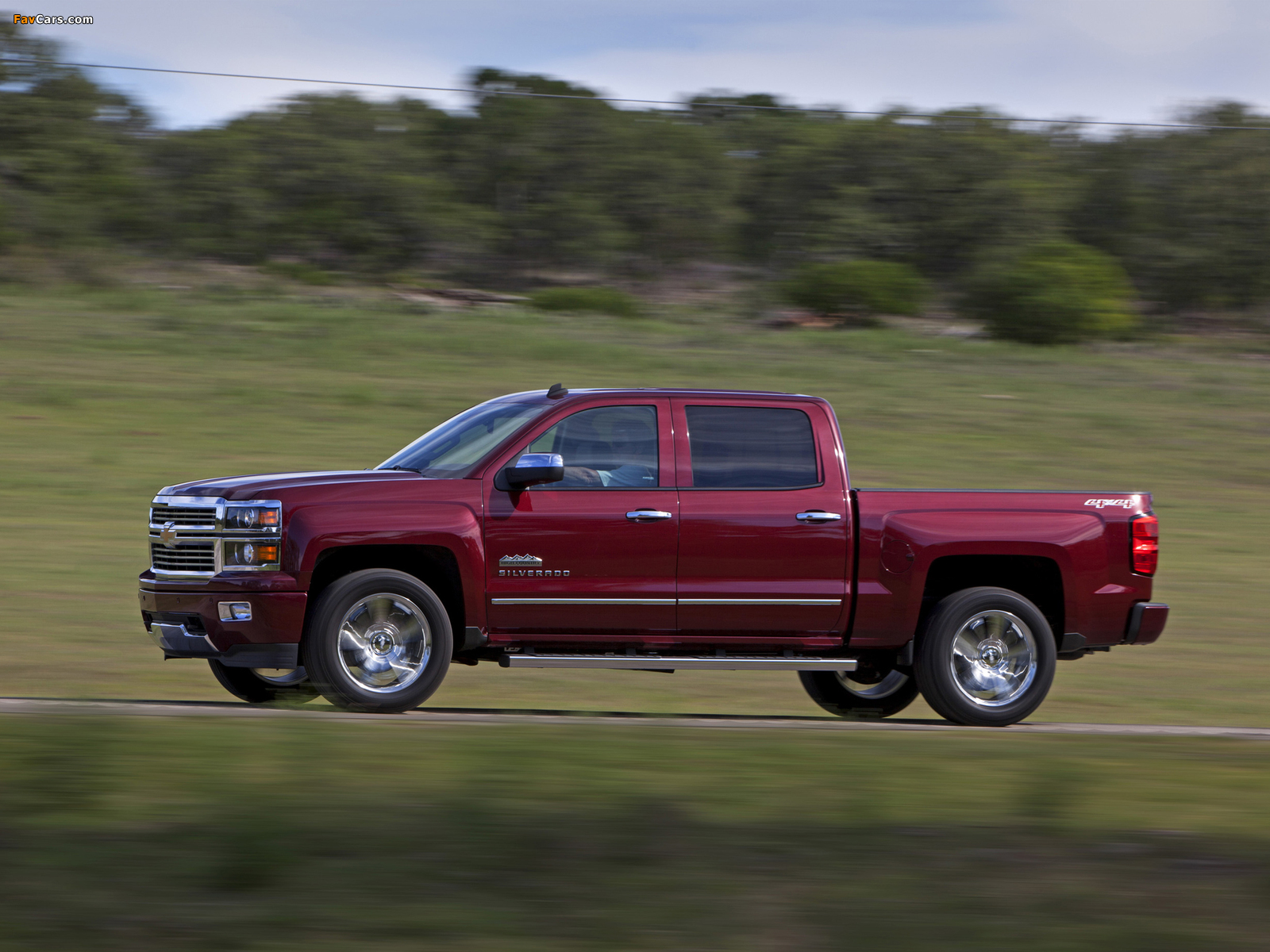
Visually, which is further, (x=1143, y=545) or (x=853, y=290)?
(x=853, y=290)

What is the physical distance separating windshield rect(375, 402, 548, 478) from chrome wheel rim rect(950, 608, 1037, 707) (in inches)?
106

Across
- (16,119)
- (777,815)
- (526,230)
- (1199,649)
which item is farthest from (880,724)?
(526,230)

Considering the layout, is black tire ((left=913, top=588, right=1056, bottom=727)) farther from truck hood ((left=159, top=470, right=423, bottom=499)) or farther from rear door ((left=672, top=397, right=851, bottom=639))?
truck hood ((left=159, top=470, right=423, bottom=499))

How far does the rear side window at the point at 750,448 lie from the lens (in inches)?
346

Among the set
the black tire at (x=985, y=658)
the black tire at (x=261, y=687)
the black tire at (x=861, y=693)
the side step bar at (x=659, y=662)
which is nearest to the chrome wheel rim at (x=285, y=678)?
the black tire at (x=261, y=687)

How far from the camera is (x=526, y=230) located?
54094 mm

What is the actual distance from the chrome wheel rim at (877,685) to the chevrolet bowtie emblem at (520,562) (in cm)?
246

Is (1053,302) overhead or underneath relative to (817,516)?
overhead

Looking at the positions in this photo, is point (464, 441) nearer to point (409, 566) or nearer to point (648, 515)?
point (409, 566)

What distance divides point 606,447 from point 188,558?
229 centimetres

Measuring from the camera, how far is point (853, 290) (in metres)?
41.4

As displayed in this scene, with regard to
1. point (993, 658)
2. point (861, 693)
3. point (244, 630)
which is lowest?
point (861, 693)

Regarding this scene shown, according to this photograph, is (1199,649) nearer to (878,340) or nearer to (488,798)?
(488,798)

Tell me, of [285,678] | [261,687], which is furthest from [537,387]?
[261,687]
